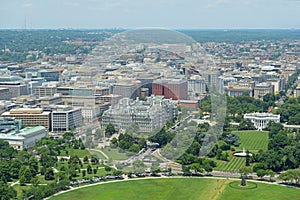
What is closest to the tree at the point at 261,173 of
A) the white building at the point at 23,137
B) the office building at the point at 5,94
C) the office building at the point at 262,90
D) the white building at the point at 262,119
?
the white building at the point at 23,137

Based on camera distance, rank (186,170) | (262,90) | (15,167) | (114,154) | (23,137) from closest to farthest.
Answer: (114,154) < (186,170) < (15,167) < (23,137) < (262,90)

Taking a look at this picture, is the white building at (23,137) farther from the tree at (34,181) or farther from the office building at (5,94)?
the office building at (5,94)

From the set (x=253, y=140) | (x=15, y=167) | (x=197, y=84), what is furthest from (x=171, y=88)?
(x=253, y=140)

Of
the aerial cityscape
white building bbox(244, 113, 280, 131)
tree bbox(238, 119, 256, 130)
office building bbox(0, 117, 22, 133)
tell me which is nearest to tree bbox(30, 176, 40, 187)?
the aerial cityscape

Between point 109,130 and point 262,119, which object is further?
point 262,119

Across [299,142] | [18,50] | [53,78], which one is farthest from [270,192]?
[18,50]

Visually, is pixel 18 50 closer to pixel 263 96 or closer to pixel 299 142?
pixel 263 96

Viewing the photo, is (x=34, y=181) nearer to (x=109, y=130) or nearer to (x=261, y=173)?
(x=109, y=130)
